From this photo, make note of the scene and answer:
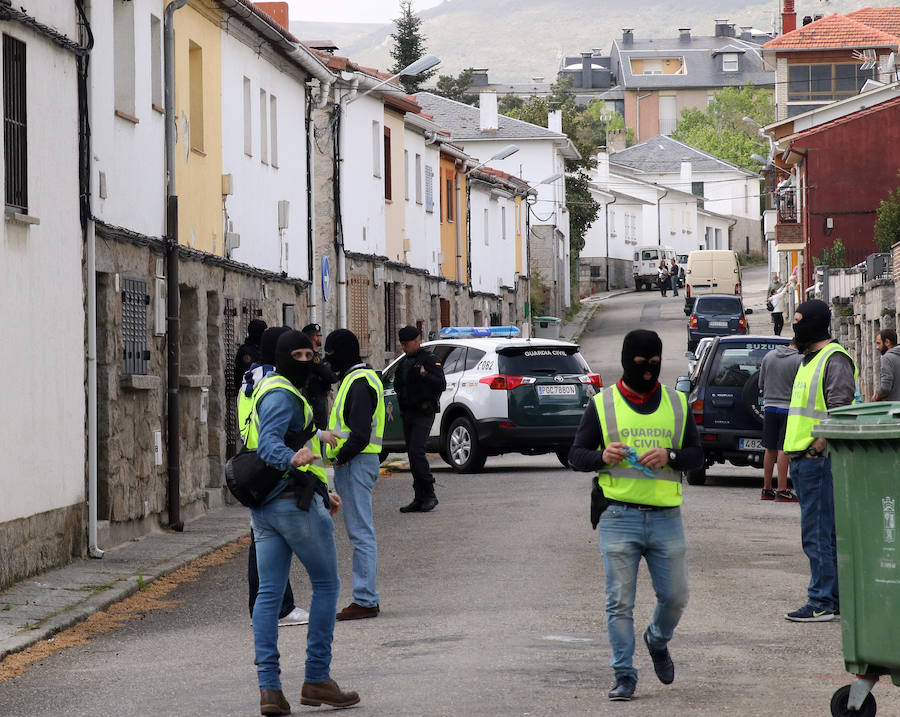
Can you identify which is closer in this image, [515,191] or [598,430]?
[598,430]

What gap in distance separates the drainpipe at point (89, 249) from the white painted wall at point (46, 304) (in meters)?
0.12

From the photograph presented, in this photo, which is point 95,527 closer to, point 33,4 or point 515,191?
point 33,4

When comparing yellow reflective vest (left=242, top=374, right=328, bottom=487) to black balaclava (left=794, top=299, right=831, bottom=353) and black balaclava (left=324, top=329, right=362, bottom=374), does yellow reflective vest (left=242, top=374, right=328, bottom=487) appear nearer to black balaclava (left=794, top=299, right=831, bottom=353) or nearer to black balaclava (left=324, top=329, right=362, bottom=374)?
black balaclava (left=324, top=329, right=362, bottom=374)

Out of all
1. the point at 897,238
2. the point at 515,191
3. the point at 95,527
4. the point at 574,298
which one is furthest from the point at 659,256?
the point at 95,527

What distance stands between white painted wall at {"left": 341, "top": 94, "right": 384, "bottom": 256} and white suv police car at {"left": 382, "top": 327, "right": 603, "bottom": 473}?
849 cm

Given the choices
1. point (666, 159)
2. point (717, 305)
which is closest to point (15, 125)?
point (717, 305)

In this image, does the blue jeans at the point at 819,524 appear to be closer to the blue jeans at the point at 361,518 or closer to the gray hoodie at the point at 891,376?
the blue jeans at the point at 361,518

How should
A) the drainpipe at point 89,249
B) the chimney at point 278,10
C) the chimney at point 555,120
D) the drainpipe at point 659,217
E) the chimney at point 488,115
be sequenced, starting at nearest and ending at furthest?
the drainpipe at point 89,249 → the chimney at point 278,10 → the chimney at point 488,115 → the chimney at point 555,120 → the drainpipe at point 659,217

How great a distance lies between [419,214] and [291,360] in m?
31.1

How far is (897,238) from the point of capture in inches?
1818

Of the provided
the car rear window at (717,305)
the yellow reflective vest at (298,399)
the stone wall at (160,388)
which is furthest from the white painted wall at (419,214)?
the yellow reflective vest at (298,399)

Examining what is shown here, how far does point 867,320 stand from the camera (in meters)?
35.2

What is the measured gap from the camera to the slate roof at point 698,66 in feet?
500

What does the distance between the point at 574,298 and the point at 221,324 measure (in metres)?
57.6
